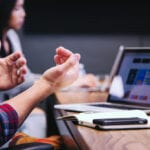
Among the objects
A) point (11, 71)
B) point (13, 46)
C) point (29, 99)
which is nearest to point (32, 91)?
point (29, 99)

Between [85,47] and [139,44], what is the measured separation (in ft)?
1.83

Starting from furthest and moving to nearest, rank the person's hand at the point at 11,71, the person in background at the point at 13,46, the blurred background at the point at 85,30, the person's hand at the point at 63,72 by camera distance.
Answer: the blurred background at the point at 85,30 → the person in background at the point at 13,46 → the person's hand at the point at 11,71 → the person's hand at the point at 63,72

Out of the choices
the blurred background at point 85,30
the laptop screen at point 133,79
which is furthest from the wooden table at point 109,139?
the blurred background at point 85,30

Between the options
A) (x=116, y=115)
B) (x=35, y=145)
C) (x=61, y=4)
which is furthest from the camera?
(x=61, y=4)

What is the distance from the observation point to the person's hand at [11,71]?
139 centimetres

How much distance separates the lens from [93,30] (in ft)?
13.4

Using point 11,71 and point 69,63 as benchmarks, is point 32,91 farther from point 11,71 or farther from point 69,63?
point 11,71

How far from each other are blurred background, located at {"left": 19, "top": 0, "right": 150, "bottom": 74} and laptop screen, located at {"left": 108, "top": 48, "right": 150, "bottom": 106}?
214cm

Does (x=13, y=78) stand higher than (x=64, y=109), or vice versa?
(x=13, y=78)

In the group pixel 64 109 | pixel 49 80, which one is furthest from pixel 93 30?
pixel 49 80

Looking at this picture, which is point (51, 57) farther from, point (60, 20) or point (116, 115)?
point (116, 115)

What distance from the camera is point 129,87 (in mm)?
1748

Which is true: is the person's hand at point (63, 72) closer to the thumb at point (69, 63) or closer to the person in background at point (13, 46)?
the thumb at point (69, 63)

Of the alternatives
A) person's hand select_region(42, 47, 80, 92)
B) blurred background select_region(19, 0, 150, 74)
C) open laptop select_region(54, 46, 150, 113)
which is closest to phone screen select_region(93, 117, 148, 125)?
person's hand select_region(42, 47, 80, 92)
